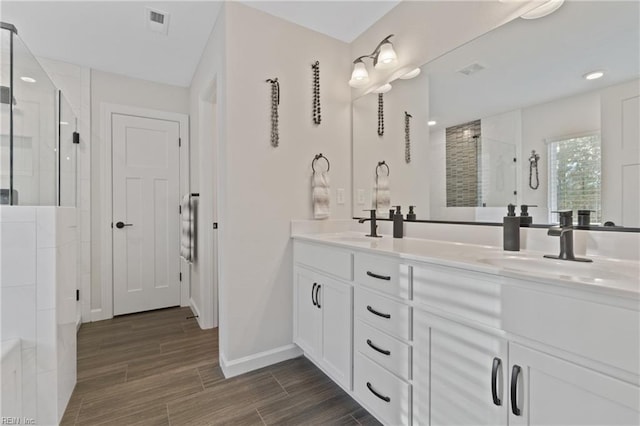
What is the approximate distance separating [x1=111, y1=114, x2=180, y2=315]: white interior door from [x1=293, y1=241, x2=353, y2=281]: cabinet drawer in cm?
197

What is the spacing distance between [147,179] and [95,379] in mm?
1999

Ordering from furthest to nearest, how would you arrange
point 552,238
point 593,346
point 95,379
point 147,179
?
1. point 147,179
2. point 95,379
3. point 552,238
4. point 593,346

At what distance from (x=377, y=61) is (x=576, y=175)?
1.46 metres

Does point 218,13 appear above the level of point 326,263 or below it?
above

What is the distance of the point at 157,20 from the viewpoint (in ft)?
7.29

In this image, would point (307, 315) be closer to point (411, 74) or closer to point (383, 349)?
point (383, 349)

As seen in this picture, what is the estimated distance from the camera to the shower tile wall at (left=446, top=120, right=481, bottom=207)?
167cm

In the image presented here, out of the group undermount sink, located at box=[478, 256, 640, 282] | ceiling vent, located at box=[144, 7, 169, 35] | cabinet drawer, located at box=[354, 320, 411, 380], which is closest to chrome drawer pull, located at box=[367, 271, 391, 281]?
cabinet drawer, located at box=[354, 320, 411, 380]

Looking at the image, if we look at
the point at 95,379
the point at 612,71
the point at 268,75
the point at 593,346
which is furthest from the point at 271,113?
the point at 95,379

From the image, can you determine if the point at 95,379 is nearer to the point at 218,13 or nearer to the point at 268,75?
the point at 268,75

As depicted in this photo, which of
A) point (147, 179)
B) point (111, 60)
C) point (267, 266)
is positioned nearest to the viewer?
point (267, 266)

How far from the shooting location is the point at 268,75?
2117 millimetres

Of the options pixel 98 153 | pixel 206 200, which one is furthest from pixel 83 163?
pixel 206 200

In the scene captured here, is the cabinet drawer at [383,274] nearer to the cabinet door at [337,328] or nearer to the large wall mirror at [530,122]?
the cabinet door at [337,328]
